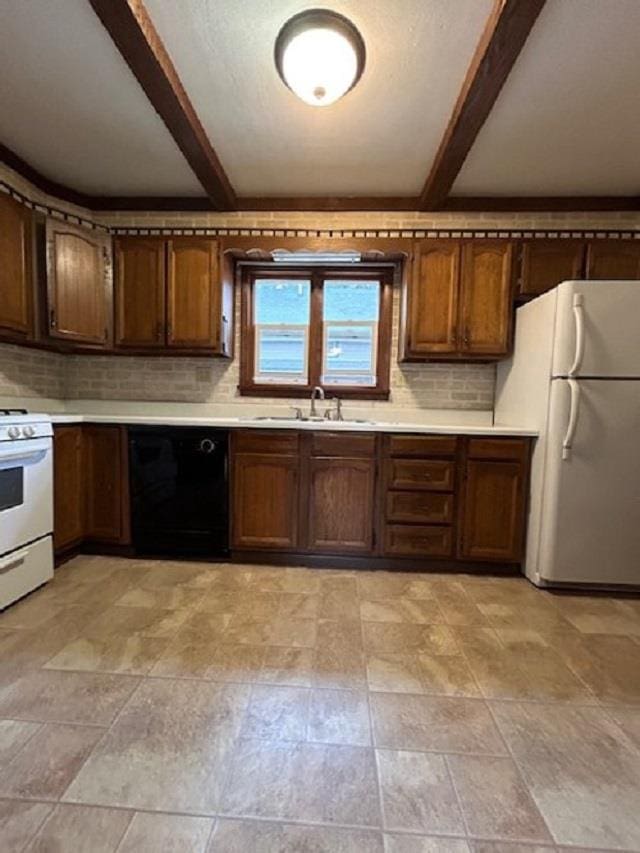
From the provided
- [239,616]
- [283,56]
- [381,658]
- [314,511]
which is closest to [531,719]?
[381,658]

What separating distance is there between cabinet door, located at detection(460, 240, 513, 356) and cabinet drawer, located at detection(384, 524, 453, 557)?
1268 millimetres

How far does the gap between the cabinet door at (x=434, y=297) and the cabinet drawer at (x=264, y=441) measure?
3.44 feet

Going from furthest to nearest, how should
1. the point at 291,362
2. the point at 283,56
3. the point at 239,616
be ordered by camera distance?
the point at 291,362 < the point at 239,616 < the point at 283,56

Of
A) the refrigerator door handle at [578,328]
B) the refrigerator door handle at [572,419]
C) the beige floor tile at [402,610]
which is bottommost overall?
the beige floor tile at [402,610]

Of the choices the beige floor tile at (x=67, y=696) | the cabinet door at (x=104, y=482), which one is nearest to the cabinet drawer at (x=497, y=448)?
the beige floor tile at (x=67, y=696)

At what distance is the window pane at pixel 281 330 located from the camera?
132 inches

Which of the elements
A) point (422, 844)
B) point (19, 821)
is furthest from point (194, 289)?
point (422, 844)

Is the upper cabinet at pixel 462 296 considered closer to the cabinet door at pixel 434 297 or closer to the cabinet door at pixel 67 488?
the cabinet door at pixel 434 297

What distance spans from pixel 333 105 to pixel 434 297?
1290 millimetres

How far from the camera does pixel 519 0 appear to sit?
150 cm

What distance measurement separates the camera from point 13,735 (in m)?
1.36

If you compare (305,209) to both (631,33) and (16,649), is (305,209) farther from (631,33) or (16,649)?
(16,649)

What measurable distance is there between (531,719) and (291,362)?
256 cm

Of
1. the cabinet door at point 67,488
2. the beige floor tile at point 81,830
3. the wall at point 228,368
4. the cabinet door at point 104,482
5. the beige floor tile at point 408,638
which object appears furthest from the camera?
the wall at point 228,368
